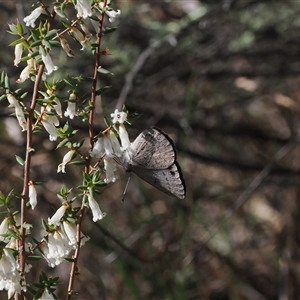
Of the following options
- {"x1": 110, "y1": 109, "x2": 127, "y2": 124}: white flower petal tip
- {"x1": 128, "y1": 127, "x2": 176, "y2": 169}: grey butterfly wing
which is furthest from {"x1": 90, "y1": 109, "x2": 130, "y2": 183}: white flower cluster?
{"x1": 128, "y1": 127, "x2": 176, "y2": 169}: grey butterfly wing

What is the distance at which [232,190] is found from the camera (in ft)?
17.4

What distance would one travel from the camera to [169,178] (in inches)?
75.5

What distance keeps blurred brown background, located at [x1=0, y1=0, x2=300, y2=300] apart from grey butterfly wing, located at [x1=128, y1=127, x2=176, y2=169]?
1.74 meters

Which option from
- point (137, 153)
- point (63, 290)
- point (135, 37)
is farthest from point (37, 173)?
point (137, 153)

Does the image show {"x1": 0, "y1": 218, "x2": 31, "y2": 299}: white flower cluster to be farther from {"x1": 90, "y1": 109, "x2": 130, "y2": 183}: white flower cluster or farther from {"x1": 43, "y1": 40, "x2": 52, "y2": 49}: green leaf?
{"x1": 43, "y1": 40, "x2": 52, "y2": 49}: green leaf

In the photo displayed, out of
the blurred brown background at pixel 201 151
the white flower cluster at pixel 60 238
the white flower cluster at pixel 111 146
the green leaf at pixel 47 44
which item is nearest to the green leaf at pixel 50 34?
the green leaf at pixel 47 44

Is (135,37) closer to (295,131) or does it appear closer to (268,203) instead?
(295,131)

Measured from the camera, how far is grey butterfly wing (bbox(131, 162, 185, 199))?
191 cm

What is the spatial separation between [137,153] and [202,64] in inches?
114

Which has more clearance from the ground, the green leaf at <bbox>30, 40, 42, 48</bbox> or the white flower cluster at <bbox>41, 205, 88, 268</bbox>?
the green leaf at <bbox>30, 40, 42, 48</bbox>

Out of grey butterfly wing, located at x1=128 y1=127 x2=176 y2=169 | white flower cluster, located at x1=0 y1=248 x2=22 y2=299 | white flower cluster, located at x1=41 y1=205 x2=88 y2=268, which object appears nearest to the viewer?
white flower cluster, located at x1=0 y1=248 x2=22 y2=299

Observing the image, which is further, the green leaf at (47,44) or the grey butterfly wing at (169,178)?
the grey butterfly wing at (169,178)

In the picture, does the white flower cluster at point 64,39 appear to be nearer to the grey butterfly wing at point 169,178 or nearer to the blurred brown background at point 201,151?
the grey butterfly wing at point 169,178

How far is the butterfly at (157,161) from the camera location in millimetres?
1870
